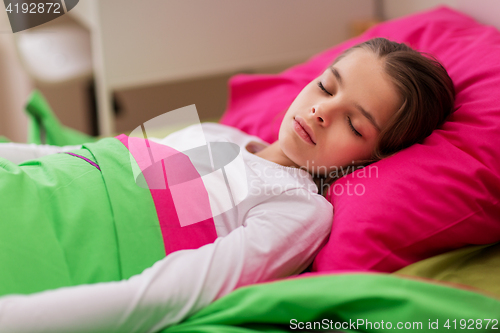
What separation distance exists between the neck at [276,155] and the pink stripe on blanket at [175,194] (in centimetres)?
17

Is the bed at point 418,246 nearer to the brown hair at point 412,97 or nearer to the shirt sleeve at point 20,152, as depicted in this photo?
the brown hair at point 412,97

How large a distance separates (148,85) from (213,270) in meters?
1.60

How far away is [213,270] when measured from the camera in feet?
1.88

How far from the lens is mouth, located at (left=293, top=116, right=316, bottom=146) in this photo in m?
0.74

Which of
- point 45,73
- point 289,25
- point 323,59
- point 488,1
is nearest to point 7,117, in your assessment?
point 45,73

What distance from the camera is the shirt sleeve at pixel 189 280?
19.4 inches

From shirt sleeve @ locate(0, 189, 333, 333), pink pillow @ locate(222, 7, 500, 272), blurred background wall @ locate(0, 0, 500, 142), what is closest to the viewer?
shirt sleeve @ locate(0, 189, 333, 333)

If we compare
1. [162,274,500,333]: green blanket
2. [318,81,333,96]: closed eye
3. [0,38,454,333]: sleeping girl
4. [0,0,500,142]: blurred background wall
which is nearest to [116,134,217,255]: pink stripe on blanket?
[0,38,454,333]: sleeping girl

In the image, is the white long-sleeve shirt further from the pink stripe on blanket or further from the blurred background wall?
the blurred background wall

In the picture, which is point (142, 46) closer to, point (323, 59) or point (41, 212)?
point (323, 59)

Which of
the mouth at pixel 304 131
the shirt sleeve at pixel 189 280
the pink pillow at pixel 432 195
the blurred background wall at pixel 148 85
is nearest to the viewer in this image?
the shirt sleeve at pixel 189 280

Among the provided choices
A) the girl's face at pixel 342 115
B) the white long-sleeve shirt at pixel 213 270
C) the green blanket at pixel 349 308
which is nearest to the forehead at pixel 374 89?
the girl's face at pixel 342 115

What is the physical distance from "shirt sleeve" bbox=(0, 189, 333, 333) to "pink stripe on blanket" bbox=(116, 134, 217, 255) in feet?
0.18

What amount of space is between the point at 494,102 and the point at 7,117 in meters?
1.98
